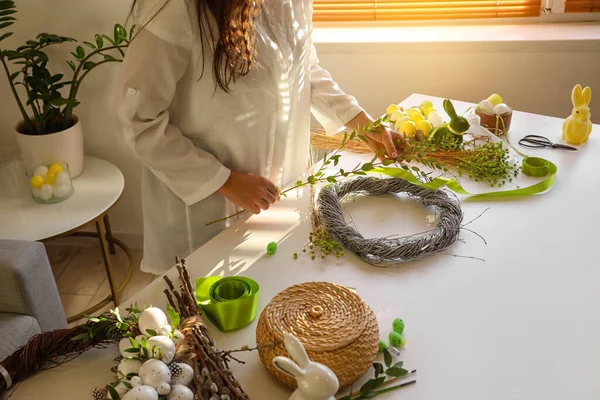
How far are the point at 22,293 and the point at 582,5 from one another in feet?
7.09

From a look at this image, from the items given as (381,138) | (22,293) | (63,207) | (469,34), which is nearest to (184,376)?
(381,138)

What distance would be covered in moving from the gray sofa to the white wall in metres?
0.91

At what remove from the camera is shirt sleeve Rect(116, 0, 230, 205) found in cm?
117

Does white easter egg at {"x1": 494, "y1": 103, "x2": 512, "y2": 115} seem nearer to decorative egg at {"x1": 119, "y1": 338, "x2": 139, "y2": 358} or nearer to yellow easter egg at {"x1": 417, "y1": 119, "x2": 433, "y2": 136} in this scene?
yellow easter egg at {"x1": 417, "y1": 119, "x2": 433, "y2": 136}

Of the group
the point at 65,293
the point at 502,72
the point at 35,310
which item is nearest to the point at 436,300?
the point at 35,310

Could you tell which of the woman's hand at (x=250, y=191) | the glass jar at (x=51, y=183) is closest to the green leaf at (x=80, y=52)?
the glass jar at (x=51, y=183)

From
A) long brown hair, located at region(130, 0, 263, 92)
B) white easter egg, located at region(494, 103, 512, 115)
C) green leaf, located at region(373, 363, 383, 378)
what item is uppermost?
long brown hair, located at region(130, 0, 263, 92)

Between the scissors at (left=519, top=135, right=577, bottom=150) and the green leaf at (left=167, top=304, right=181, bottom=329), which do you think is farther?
the scissors at (left=519, top=135, right=577, bottom=150)

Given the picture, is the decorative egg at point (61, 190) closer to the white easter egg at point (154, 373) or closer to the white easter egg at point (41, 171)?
the white easter egg at point (41, 171)

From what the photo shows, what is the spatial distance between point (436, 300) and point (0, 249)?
46.6 inches

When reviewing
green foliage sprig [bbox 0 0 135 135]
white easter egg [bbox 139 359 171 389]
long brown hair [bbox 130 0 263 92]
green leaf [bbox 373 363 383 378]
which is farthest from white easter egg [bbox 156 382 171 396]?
green foliage sprig [bbox 0 0 135 135]

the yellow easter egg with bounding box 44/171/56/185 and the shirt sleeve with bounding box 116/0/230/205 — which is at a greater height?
the shirt sleeve with bounding box 116/0/230/205

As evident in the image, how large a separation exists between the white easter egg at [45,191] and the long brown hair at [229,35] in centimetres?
103

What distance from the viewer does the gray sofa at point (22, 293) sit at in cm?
163
